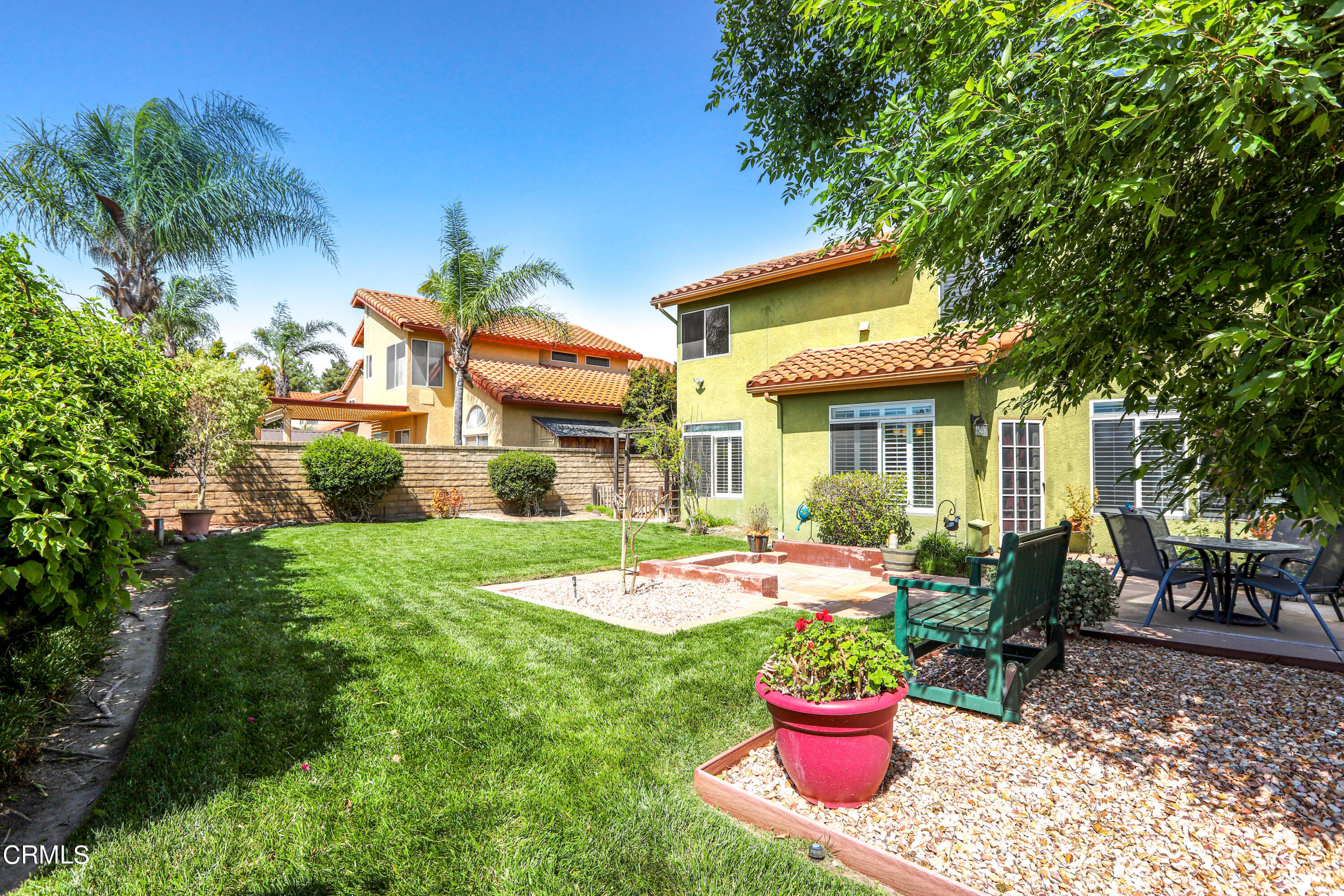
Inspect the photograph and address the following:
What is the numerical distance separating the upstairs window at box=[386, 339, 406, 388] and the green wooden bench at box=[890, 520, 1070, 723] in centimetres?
2417

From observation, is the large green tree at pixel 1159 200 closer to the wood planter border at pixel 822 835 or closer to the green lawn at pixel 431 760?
the wood planter border at pixel 822 835

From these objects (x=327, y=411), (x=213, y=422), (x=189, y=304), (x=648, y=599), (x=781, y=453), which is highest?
(x=189, y=304)

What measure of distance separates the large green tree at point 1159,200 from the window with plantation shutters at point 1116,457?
8.22 metres

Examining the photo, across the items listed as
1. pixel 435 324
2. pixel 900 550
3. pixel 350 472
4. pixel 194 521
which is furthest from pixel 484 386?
pixel 900 550

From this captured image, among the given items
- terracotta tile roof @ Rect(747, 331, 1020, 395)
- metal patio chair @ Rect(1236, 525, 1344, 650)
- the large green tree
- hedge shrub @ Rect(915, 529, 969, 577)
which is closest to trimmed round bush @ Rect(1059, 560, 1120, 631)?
metal patio chair @ Rect(1236, 525, 1344, 650)

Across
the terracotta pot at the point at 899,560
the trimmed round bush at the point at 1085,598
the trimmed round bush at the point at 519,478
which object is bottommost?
the terracotta pot at the point at 899,560

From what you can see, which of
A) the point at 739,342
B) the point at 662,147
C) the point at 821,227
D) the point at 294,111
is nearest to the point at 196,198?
the point at 294,111

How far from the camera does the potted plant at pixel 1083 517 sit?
11242 millimetres

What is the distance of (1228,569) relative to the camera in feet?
21.1

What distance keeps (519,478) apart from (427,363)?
940 cm

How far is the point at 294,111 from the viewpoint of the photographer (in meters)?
13.3

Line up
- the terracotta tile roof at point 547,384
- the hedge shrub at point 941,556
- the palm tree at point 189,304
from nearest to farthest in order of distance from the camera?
the hedge shrub at point 941,556 → the terracotta tile roof at point 547,384 → the palm tree at point 189,304

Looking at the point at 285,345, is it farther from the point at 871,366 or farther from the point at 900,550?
the point at 900,550

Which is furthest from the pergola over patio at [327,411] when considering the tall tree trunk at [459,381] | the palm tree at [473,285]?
the palm tree at [473,285]
